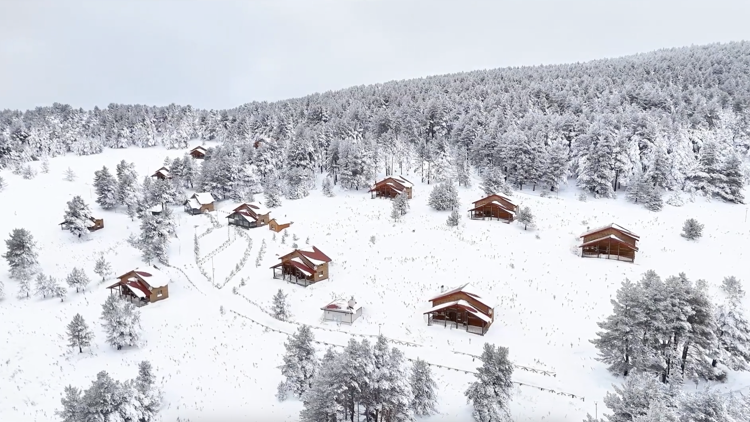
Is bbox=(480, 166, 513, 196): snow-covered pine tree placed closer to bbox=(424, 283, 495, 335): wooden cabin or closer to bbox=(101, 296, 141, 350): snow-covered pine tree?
bbox=(424, 283, 495, 335): wooden cabin

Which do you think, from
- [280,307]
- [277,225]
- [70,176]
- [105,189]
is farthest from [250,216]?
[70,176]

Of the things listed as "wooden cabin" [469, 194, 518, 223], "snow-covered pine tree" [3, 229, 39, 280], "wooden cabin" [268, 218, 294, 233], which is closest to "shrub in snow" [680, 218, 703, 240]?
"wooden cabin" [469, 194, 518, 223]

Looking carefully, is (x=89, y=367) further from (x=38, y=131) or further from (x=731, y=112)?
(x=38, y=131)

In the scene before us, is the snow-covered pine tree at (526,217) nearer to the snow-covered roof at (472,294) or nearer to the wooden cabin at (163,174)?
the snow-covered roof at (472,294)

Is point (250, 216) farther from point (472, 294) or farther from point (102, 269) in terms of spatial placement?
point (472, 294)

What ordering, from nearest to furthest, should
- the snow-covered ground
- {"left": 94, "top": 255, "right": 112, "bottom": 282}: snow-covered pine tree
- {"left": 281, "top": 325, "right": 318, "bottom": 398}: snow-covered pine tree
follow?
1. {"left": 281, "top": 325, "right": 318, "bottom": 398}: snow-covered pine tree
2. the snow-covered ground
3. {"left": 94, "top": 255, "right": 112, "bottom": 282}: snow-covered pine tree

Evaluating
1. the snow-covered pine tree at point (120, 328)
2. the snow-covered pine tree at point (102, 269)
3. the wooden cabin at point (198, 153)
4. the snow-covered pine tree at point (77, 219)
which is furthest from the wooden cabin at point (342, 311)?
the wooden cabin at point (198, 153)
